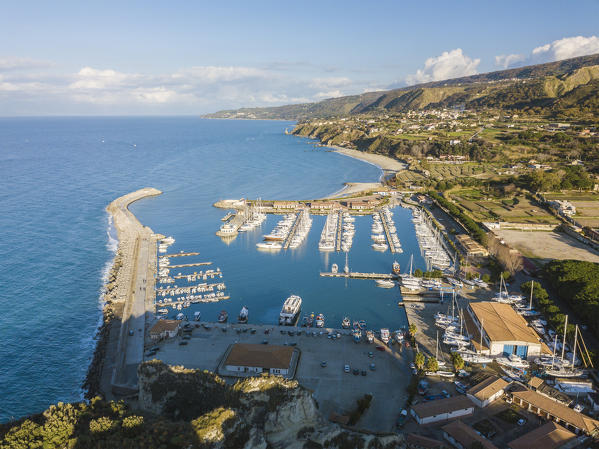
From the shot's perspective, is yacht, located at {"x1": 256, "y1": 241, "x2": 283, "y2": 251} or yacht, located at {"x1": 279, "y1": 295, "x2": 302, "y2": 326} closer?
yacht, located at {"x1": 279, "y1": 295, "x2": 302, "y2": 326}

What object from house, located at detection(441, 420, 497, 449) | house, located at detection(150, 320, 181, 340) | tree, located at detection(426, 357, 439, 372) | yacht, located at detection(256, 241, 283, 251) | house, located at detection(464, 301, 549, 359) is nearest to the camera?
house, located at detection(441, 420, 497, 449)

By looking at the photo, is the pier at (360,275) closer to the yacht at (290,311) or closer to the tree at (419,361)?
the yacht at (290,311)

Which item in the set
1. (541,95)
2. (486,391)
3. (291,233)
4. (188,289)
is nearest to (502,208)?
(291,233)

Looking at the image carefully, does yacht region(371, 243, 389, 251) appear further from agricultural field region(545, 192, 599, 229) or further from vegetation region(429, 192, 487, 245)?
agricultural field region(545, 192, 599, 229)

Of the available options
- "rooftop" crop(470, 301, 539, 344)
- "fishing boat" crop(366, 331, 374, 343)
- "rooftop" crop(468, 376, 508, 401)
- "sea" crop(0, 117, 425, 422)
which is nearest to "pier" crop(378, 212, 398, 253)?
"sea" crop(0, 117, 425, 422)

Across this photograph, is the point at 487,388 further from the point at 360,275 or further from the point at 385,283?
the point at 360,275
